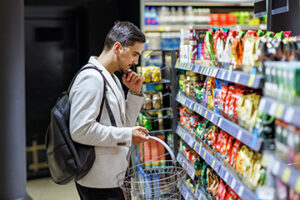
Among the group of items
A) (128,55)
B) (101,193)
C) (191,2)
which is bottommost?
(101,193)

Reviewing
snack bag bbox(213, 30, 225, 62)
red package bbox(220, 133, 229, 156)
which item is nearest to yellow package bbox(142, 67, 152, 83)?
snack bag bbox(213, 30, 225, 62)

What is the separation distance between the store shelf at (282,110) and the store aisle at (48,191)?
10.8 ft

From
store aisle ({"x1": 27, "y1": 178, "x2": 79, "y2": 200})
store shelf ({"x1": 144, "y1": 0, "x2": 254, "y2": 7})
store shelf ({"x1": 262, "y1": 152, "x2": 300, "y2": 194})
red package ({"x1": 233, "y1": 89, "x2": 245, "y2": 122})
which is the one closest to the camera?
store shelf ({"x1": 262, "y1": 152, "x2": 300, "y2": 194})

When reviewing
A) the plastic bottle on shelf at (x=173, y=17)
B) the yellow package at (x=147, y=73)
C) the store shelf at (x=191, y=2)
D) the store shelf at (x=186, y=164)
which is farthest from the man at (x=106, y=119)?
the plastic bottle on shelf at (x=173, y=17)

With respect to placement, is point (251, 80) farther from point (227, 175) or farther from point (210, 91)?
point (210, 91)

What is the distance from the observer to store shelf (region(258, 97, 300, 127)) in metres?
1.24

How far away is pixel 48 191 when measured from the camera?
454 centimetres

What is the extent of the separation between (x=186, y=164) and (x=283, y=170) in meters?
2.21

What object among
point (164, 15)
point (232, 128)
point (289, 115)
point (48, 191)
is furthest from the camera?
point (164, 15)

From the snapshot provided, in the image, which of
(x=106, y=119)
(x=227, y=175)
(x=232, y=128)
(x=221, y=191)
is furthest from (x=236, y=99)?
(x=106, y=119)

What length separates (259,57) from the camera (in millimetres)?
1837

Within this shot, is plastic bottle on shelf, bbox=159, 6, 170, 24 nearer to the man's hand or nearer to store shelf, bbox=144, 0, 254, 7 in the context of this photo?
store shelf, bbox=144, 0, 254, 7

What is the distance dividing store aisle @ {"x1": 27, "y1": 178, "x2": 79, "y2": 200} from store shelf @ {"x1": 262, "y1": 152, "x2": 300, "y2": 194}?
328 cm

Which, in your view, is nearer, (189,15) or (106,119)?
(106,119)
